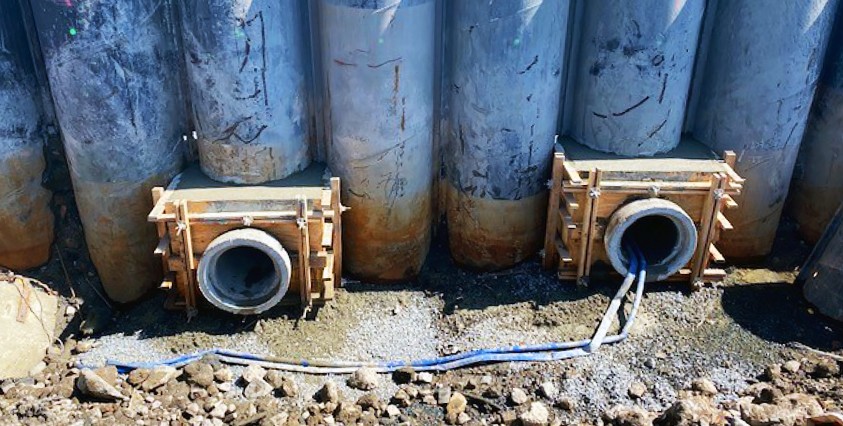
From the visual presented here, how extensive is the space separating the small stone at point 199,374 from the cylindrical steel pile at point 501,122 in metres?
2.85

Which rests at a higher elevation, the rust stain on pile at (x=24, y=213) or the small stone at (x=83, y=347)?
the rust stain on pile at (x=24, y=213)

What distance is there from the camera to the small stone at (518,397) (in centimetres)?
621

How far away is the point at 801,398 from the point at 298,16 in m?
5.19

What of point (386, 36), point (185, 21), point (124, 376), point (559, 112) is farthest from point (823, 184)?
point (124, 376)

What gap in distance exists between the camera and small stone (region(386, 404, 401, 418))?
615 cm

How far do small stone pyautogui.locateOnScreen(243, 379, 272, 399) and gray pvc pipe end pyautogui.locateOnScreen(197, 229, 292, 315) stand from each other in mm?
753

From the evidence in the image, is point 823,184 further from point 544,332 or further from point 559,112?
point 544,332

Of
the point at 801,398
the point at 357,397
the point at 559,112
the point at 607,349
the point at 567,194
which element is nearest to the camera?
the point at 801,398

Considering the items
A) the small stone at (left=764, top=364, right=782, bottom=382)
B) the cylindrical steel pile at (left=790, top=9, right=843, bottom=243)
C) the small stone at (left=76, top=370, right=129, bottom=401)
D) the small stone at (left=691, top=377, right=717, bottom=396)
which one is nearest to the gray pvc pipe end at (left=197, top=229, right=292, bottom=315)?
the small stone at (left=76, top=370, right=129, bottom=401)

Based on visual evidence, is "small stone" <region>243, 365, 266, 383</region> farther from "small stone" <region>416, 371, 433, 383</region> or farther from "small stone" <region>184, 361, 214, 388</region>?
"small stone" <region>416, 371, 433, 383</region>

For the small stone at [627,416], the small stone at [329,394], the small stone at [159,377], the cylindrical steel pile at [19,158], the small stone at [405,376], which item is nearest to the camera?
the small stone at [627,416]

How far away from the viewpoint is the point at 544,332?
7074 mm

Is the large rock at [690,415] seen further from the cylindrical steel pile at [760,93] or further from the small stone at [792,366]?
the cylindrical steel pile at [760,93]

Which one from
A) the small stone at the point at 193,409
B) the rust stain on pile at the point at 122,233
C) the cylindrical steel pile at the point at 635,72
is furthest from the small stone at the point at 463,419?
the rust stain on pile at the point at 122,233
